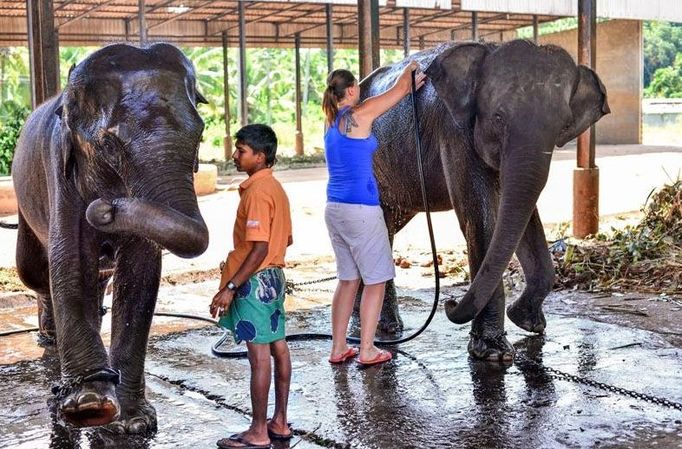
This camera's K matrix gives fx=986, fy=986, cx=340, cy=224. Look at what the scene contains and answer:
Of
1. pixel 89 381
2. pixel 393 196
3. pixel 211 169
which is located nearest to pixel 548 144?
pixel 393 196

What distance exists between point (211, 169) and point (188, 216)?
15.7m

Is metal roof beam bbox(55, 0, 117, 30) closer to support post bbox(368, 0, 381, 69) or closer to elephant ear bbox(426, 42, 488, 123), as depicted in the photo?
support post bbox(368, 0, 381, 69)

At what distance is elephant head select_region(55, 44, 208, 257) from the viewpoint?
12.5ft

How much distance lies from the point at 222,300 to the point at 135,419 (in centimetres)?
83

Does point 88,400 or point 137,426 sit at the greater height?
point 88,400

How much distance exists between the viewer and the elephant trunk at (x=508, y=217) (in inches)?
220

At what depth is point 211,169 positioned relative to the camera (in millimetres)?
19328

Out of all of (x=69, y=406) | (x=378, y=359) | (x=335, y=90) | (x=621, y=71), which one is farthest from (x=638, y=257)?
(x=621, y=71)

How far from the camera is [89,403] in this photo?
13.6 ft

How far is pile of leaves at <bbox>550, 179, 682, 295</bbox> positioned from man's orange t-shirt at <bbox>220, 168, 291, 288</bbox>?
471 cm

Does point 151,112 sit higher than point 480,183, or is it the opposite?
point 151,112

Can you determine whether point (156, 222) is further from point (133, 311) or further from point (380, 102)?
point (380, 102)

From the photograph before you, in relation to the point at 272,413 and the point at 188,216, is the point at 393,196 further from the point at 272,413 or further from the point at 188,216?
the point at 188,216

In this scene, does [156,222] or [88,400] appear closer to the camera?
[156,222]
